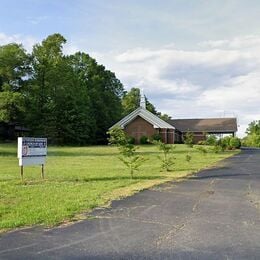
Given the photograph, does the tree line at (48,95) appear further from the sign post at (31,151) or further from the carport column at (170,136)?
the sign post at (31,151)

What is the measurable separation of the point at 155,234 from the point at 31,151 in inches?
399

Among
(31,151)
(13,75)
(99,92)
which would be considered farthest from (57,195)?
(99,92)

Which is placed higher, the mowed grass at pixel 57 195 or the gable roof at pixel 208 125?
the gable roof at pixel 208 125

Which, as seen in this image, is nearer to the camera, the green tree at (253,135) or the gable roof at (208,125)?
the gable roof at (208,125)

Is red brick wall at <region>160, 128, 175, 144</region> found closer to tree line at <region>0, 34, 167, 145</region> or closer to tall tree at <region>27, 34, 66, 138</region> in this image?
tree line at <region>0, 34, 167, 145</region>

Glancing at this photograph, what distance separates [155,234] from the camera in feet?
23.1

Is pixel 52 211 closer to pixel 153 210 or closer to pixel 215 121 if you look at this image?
pixel 153 210

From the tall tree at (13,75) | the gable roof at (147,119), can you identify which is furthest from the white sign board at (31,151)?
the gable roof at (147,119)

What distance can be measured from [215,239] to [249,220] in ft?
5.81

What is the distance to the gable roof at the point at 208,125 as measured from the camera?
74.0 meters

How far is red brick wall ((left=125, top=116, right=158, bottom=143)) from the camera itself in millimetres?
62094

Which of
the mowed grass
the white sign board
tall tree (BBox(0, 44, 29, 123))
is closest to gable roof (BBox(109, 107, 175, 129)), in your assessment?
tall tree (BBox(0, 44, 29, 123))

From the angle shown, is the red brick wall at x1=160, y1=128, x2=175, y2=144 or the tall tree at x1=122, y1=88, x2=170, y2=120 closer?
the red brick wall at x1=160, y1=128, x2=175, y2=144

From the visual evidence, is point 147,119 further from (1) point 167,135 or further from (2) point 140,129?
(1) point 167,135
